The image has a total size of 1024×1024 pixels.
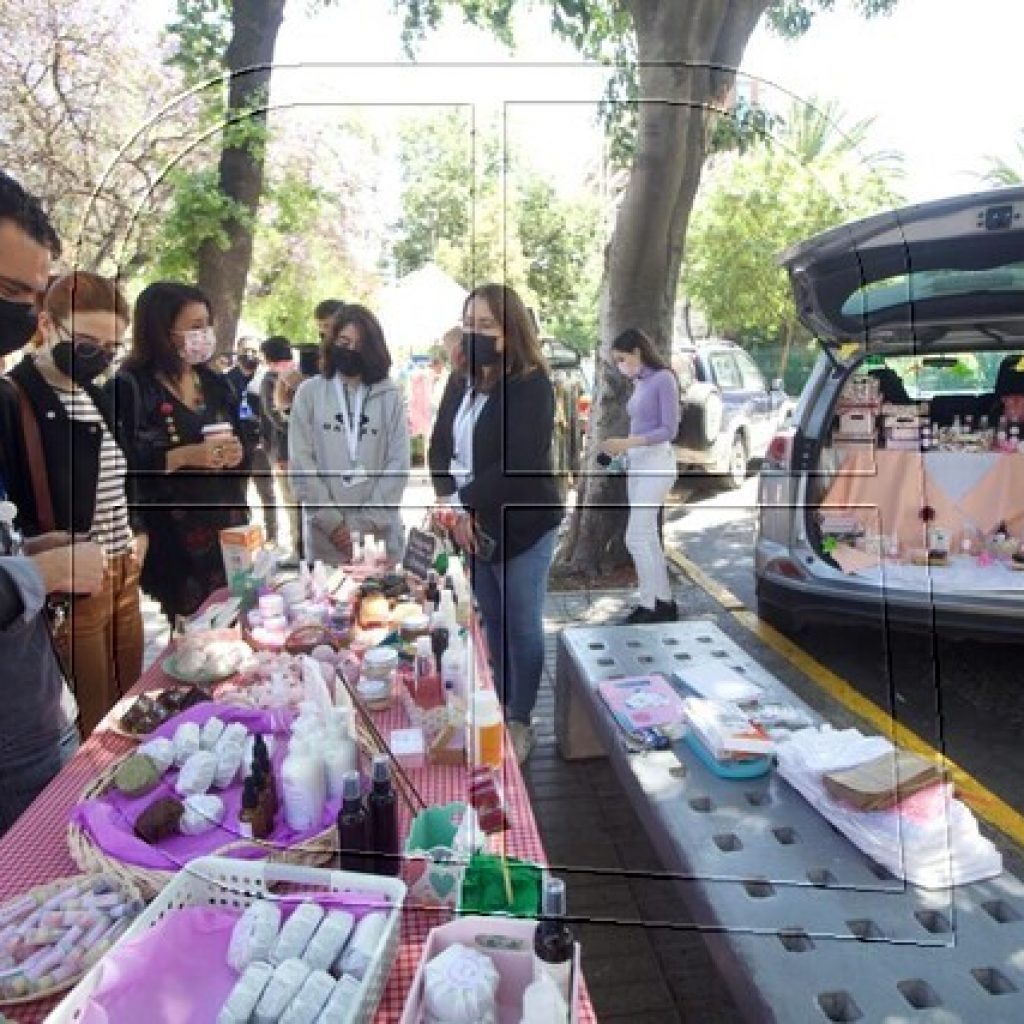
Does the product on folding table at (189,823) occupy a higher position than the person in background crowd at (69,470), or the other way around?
the person in background crowd at (69,470)

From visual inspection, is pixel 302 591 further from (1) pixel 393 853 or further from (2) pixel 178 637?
(1) pixel 393 853

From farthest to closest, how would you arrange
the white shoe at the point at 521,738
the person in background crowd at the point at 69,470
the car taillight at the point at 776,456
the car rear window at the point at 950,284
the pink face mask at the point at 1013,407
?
the pink face mask at the point at 1013,407
the white shoe at the point at 521,738
the person in background crowd at the point at 69,470
the car rear window at the point at 950,284
the car taillight at the point at 776,456

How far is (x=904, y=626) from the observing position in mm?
1850

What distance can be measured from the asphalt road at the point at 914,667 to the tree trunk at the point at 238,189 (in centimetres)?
66

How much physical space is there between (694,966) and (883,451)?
1.27 meters

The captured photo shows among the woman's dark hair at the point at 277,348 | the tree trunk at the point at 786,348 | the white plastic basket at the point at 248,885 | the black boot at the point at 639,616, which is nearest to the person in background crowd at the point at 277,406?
the woman's dark hair at the point at 277,348

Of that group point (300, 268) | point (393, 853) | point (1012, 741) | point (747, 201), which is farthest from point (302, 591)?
point (1012, 741)

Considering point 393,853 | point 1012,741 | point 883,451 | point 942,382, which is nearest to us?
point 393,853

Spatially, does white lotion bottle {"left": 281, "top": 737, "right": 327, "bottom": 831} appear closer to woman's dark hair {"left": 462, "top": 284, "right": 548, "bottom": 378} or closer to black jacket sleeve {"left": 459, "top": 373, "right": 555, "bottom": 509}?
black jacket sleeve {"left": 459, "top": 373, "right": 555, "bottom": 509}

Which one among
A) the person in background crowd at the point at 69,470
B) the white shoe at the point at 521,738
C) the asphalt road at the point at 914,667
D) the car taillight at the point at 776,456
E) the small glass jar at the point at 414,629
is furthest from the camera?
the white shoe at the point at 521,738

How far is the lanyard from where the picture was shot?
102cm

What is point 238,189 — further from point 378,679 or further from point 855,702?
point 855,702

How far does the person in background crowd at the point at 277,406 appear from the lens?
1026 mm

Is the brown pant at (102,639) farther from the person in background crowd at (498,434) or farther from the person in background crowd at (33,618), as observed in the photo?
the person in background crowd at (498,434)
